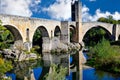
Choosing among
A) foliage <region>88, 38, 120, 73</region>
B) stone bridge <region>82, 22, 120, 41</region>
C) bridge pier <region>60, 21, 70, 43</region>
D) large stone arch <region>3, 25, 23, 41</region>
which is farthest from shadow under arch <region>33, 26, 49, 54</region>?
foliage <region>88, 38, 120, 73</region>

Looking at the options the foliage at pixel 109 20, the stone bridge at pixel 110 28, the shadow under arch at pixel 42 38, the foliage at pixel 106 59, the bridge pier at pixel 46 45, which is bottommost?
the foliage at pixel 106 59

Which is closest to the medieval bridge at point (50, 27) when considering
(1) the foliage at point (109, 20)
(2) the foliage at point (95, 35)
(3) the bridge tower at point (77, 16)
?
Answer: (3) the bridge tower at point (77, 16)

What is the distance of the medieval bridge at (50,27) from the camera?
34.1 m

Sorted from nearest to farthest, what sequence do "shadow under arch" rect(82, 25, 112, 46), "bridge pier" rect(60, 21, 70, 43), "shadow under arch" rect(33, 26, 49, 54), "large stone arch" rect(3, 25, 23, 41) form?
"large stone arch" rect(3, 25, 23, 41) < "shadow under arch" rect(33, 26, 49, 54) < "bridge pier" rect(60, 21, 70, 43) < "shadow under arch" rect(82, 25, 112, 46)

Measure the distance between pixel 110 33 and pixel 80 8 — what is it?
37.3ft

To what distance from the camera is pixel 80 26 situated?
186 ft

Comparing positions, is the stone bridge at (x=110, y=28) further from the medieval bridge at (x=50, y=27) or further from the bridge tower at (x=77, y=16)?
the bridge tower at (x=77, y=16)

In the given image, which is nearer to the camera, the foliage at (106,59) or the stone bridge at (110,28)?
the foliage at (106,59)

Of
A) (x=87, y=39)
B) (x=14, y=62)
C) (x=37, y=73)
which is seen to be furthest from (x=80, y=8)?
(x=37, y=73)

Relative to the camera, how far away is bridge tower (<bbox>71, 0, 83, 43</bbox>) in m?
56.0

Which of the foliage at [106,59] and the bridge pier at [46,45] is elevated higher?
the bridge pier at [46,45]

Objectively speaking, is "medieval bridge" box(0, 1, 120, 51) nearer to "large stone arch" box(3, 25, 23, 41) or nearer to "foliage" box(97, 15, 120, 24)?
"large stone arch" box(3, 25, 23, 41)

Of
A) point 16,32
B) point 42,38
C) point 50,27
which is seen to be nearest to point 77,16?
point 50,27

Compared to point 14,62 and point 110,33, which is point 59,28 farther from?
point 14,62
